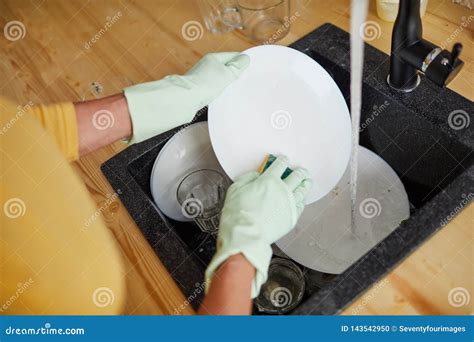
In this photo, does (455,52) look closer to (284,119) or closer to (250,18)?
(284,119)

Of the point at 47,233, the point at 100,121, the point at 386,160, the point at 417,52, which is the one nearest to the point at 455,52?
the point at 417,52

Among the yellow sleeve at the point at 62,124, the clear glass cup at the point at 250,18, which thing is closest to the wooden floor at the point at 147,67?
the clear glass cup at the point at 250,18

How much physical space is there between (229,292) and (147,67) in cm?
62

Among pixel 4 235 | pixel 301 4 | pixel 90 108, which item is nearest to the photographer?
pixel 4 235

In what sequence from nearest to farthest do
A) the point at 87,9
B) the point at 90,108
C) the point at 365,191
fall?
1. the point at 90,108
2. the point at 365,191
3. the point at 87,9

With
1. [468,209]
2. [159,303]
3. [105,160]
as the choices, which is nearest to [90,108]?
[105,160]

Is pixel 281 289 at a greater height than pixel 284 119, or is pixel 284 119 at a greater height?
pixel 284 119

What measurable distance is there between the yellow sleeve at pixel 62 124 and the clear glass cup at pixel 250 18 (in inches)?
18.0

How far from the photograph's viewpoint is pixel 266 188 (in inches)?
31.5

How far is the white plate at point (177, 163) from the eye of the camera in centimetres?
92

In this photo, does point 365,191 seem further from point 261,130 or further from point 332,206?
point 261,130

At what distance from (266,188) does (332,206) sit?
208 mm

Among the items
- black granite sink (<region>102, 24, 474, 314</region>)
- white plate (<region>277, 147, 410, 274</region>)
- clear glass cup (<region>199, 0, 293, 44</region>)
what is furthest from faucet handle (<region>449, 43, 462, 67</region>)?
clear glass cup (<region>199, 0, 293, 44</region>)

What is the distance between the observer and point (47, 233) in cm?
76
